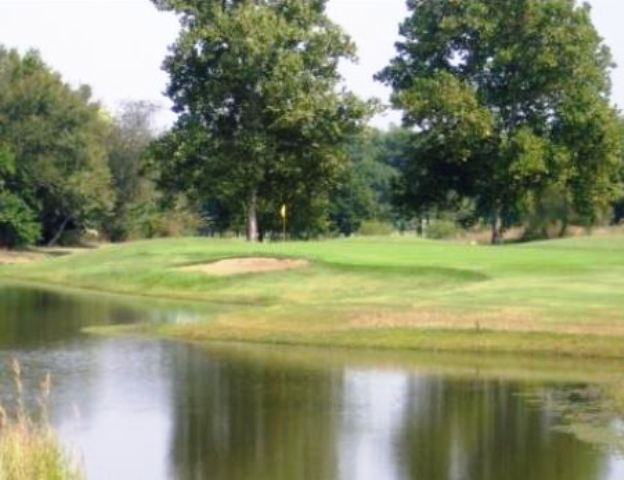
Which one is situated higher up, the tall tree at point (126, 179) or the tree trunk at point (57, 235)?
the tall tree at point (126, 179)

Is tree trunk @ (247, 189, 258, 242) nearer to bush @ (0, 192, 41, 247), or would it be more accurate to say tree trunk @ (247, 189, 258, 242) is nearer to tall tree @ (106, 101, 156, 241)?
bush @ (0, 192, 41, 247)

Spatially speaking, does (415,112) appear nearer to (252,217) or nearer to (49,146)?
(252,217)

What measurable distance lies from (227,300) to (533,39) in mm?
32739

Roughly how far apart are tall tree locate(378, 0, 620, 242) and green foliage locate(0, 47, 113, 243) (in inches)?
997

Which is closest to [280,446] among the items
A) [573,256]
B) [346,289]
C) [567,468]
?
[567,468]

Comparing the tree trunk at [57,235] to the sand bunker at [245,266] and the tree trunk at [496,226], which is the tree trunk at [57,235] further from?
the sand bunker at [245,266]

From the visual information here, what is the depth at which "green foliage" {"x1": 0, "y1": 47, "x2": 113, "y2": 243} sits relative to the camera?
9175cm

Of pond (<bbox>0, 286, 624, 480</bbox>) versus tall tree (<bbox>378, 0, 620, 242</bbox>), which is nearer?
pond (<bbox>0, 286, 624, 480</bbox>)

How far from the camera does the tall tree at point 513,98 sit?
2923 inches

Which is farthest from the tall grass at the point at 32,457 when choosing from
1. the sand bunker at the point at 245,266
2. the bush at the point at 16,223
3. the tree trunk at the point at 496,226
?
the bush at the point at 16,223

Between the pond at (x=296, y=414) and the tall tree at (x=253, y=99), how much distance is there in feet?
133

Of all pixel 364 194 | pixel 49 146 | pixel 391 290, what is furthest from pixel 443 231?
pixel 391 290

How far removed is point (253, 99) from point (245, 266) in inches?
908

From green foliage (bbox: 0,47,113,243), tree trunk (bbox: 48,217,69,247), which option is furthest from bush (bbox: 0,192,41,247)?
tree trunk (bbox: 48,217,69,247)
